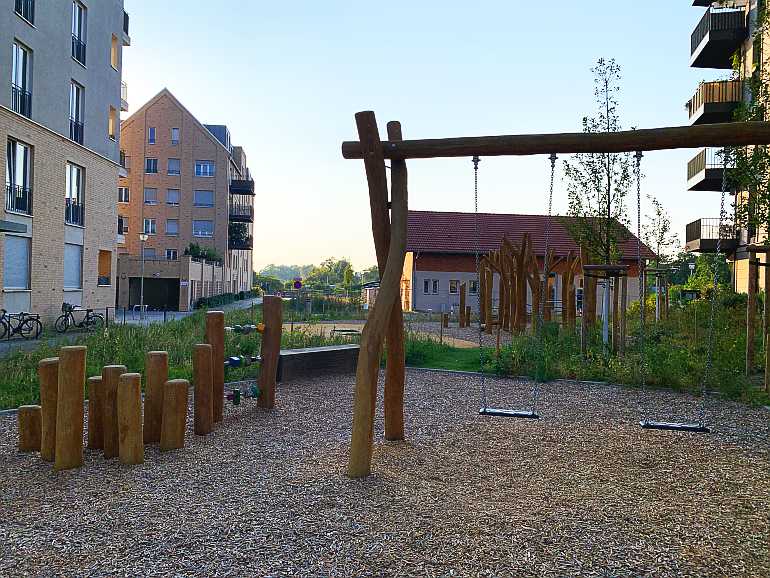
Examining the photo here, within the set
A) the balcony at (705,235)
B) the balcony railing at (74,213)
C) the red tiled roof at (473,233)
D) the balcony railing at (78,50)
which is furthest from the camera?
the red tiled roof at (473,233)

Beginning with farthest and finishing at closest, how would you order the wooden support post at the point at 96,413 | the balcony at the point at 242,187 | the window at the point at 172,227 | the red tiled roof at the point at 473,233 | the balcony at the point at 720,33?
the balcony at the point at 242,187 → the window at the point at 172,227 → the red tiled roof at the point at 473,233 → the balcony at the point at 720,33 → the wooden support post at the point at 96,413

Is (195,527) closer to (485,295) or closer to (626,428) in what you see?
(626,428)

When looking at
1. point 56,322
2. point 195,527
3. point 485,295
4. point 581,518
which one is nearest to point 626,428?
point 581,518

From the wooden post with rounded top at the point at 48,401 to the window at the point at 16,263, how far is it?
15.1 metres

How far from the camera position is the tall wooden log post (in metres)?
5.29

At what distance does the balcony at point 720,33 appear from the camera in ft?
84.5

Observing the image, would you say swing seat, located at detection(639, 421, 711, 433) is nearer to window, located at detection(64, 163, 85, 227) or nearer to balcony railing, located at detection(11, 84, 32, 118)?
balcony railing, located at detection(11, 84, 32, 118)

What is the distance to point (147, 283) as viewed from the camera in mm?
39125

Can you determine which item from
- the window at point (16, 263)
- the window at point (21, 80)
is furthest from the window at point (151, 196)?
the window at point (16, 263)

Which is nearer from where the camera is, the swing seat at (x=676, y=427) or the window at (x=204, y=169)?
the swing seat at (x=676, y=427)

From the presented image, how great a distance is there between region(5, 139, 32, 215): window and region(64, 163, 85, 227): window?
2441mm

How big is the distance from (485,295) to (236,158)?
42097 millimetres

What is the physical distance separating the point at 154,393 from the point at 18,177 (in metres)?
16.5

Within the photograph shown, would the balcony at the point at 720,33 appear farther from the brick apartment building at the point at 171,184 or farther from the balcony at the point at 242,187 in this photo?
the balcony at the point at 242,187
